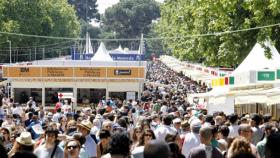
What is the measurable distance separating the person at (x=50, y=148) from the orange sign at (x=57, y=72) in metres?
38.5

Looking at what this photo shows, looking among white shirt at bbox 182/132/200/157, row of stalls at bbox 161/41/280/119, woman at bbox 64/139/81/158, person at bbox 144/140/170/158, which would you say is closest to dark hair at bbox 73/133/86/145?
woman at bbox 64/139/81/158

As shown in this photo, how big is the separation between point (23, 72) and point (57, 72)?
2082 mm

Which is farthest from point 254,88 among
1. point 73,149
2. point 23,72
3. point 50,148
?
point 23,72

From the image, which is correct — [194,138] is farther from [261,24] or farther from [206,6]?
[206,6]

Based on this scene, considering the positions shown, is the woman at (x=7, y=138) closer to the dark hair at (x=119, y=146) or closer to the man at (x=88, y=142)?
the man at (x=88, y=142)

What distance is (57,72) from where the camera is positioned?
162ft

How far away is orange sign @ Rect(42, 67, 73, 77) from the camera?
4903cm

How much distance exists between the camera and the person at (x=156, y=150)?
21.3 feet

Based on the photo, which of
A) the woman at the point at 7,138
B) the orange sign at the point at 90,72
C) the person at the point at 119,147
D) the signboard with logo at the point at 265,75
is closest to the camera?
the person at the point at 119,147

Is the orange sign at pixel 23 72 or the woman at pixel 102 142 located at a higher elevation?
the orange sign at pixel 23 72

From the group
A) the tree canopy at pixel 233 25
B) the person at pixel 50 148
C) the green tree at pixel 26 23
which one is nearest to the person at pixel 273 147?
the person at pixel 50 148

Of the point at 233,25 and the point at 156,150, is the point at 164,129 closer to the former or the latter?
the point at 156,150

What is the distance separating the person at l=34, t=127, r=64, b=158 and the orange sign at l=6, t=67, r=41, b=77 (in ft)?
128

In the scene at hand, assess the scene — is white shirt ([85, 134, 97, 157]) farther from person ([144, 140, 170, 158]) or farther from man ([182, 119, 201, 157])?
person ([144, 140, 170, 158])
